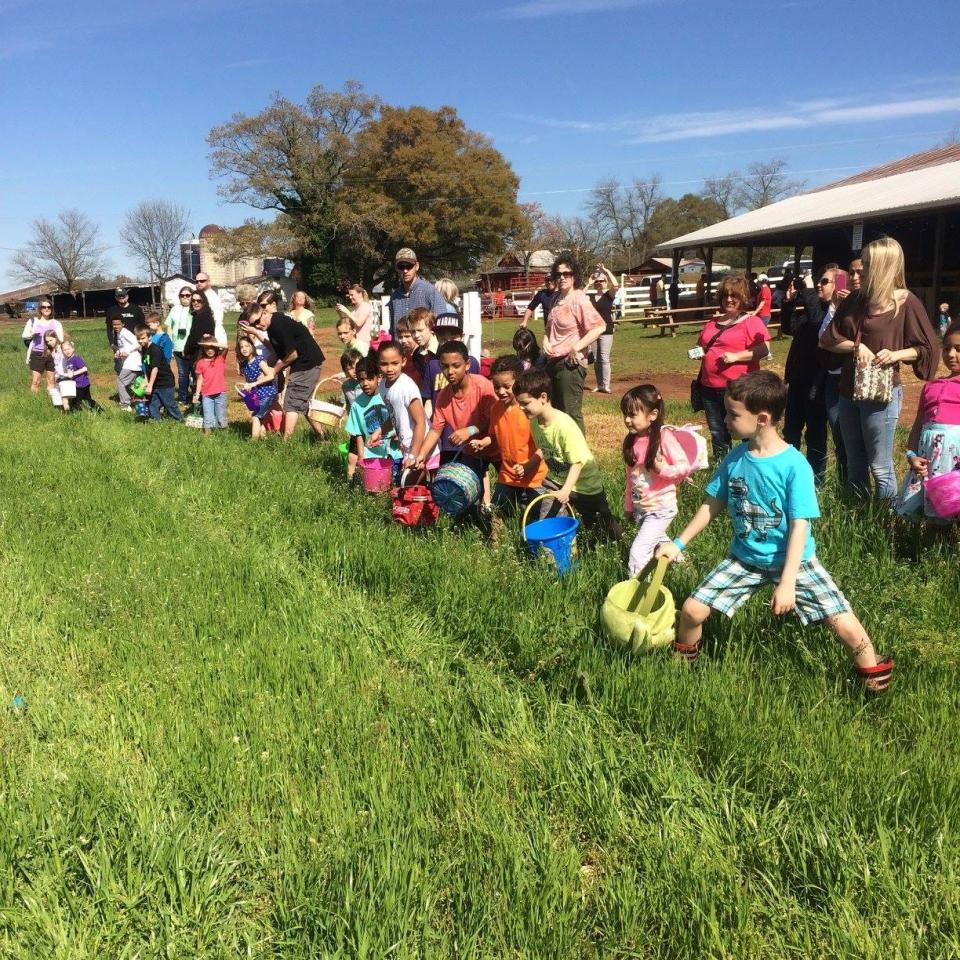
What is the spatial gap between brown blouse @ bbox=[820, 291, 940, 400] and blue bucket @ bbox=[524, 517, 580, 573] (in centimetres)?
208

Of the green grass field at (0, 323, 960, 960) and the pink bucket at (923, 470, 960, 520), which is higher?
the pink bucket at (923, 470, 960, 520)

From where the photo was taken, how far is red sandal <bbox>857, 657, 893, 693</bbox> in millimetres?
3740

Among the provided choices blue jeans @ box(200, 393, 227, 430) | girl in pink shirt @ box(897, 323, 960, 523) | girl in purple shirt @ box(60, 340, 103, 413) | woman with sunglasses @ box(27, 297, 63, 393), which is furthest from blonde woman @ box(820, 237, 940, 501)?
woman with sunglasses @ box(27, 297, 63, 393)

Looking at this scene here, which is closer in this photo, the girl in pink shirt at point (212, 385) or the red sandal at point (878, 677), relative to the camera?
the red sandal at point (878, 677)

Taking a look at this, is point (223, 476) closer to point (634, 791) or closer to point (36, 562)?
point (36, 562)

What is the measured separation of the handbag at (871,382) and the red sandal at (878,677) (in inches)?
92.6

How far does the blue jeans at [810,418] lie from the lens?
23.2ft

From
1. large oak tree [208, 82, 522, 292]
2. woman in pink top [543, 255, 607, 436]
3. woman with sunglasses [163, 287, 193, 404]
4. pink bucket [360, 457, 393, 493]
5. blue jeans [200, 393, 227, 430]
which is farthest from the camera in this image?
large oak tree [208, 82, 522, 292]

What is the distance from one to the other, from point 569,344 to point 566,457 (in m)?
3.12

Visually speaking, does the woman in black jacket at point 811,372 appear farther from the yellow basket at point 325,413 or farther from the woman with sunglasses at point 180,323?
the woman with sunglasses at point 180,323

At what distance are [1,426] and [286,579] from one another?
9588 millimetres

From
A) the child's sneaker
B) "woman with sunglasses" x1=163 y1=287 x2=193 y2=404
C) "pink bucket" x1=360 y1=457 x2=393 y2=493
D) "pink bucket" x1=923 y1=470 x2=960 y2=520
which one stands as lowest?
the child's sneaker

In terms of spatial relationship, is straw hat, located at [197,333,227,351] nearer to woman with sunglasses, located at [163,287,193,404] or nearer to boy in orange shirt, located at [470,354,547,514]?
woman with sunglasses, located at [163,287,193,404]

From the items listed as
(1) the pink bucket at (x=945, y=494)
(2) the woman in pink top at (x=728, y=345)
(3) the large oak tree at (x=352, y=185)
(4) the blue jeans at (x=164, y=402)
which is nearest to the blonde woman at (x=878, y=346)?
(1) the pink bucket at (x=945, y=494)
